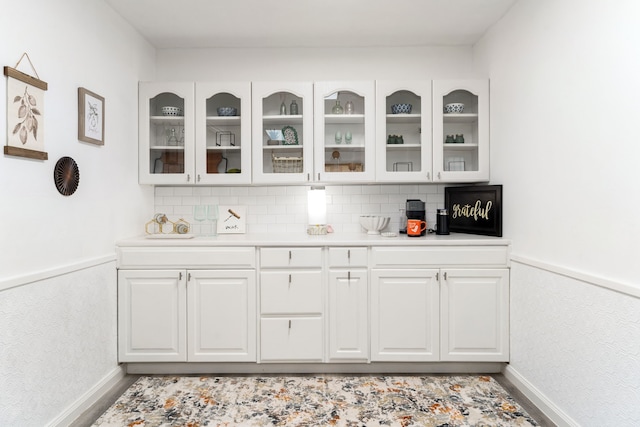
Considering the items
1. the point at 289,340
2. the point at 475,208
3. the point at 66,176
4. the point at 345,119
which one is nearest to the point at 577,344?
the point at 475,208

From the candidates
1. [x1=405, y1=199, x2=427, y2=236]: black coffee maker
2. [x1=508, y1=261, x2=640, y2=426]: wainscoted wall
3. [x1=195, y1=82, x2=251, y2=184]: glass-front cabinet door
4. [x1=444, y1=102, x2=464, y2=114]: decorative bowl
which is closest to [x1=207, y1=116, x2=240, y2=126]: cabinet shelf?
[x1=195, y1=82, x2=251, y2=184]: glass-front cabinet door

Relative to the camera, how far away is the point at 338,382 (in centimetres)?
258

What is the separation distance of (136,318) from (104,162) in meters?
1.08

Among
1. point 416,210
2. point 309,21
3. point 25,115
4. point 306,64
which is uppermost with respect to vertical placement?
point 309,21

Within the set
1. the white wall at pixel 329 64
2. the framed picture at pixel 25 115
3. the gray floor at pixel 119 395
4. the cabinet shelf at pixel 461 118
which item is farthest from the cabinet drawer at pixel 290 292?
the white wall at pixel 329 64

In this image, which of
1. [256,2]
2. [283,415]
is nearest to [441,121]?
[256,2]

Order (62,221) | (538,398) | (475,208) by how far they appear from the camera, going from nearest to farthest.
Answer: (62,221), (538,398), (475,208)

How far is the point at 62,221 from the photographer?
2.07 metres

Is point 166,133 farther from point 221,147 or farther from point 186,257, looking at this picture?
point 186,257

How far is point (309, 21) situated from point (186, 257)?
1.91m

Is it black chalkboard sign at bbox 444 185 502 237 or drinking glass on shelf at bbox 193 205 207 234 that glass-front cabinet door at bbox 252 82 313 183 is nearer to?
drinking glass on shelf at bbox 193 205 207 234

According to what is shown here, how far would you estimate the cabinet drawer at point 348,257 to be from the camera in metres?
2.64

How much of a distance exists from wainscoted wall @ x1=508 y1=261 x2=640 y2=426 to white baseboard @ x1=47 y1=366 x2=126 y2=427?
2675 millimetres

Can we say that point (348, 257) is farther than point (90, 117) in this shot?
Yes
